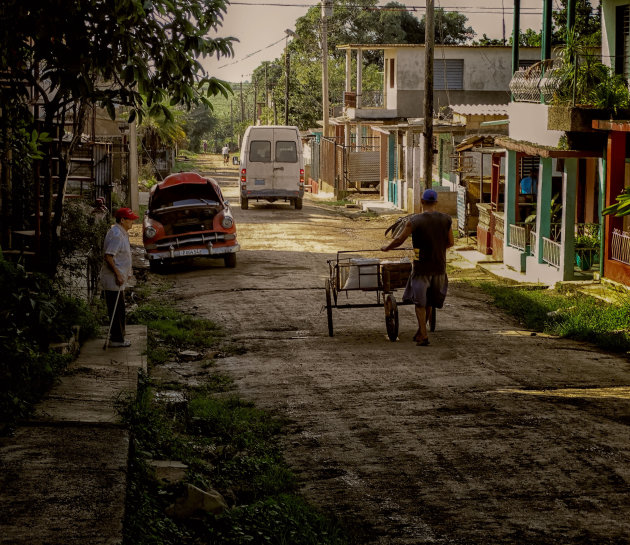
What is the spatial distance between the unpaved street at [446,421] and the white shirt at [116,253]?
166cm

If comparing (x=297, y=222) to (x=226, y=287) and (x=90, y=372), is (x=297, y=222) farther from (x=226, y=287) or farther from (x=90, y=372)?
(x=90, y=372)

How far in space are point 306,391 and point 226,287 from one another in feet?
29.6

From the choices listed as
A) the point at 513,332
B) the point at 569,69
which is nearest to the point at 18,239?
the point at 513,332

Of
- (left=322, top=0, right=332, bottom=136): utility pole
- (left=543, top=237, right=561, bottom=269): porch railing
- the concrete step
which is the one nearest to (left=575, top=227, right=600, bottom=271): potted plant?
(left=543, top=237, right=561, bottom=269): porch railing

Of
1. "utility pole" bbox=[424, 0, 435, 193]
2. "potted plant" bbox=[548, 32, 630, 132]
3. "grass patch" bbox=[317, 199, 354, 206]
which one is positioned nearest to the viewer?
"potted plant" bbox=[548, 32, 630, 132]

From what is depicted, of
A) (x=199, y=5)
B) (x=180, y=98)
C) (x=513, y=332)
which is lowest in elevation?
(x=513, y=332)

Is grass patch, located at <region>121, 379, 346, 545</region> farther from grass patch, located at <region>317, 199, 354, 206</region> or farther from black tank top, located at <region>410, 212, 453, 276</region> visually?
grass patch, located at <region>317, 199, 354, 206</region>

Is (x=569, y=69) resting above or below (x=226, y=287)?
above

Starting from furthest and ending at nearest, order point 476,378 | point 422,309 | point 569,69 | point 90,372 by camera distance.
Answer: point 569,69, point 422,309, point 476,378, point 90,372

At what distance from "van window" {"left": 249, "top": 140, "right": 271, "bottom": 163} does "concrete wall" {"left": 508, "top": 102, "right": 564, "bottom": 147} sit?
49.3 feet

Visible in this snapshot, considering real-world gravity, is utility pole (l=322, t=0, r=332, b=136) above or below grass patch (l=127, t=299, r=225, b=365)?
above

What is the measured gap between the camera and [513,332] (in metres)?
14.7

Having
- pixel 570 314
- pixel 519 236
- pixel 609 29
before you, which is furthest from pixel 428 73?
pixel 570 314

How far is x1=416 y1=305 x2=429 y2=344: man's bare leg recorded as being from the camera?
12992 mm
